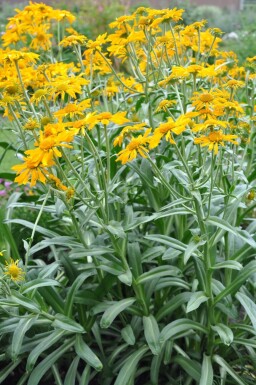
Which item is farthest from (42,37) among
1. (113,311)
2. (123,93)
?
(113,311)

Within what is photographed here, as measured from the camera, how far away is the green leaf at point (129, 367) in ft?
6.97

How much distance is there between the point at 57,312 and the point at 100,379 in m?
0.33

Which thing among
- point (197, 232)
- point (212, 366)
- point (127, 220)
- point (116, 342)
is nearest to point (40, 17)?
point (127, 220)

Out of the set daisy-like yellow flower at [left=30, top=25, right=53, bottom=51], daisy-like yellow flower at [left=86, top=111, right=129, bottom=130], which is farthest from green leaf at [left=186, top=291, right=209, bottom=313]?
daisy-like yellow flower at [left=30, top=25, right=53, bottom=51]

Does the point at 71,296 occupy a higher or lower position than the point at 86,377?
higher

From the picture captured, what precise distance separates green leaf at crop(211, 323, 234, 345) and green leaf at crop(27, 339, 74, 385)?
52 centimetres

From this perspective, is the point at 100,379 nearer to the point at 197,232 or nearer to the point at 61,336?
the point at 61,336

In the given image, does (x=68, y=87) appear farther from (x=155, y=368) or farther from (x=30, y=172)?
(x=155, y=368)

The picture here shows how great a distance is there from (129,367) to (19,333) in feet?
1.34

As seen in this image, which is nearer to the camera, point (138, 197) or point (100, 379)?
point (100, 379)

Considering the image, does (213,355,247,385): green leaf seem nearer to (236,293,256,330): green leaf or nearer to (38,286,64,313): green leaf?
(236,293,256,330): green leaf

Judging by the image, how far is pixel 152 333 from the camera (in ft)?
7.06

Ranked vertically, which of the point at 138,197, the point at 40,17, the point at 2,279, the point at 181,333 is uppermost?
the point at 40,17

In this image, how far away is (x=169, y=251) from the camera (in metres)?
2.19
